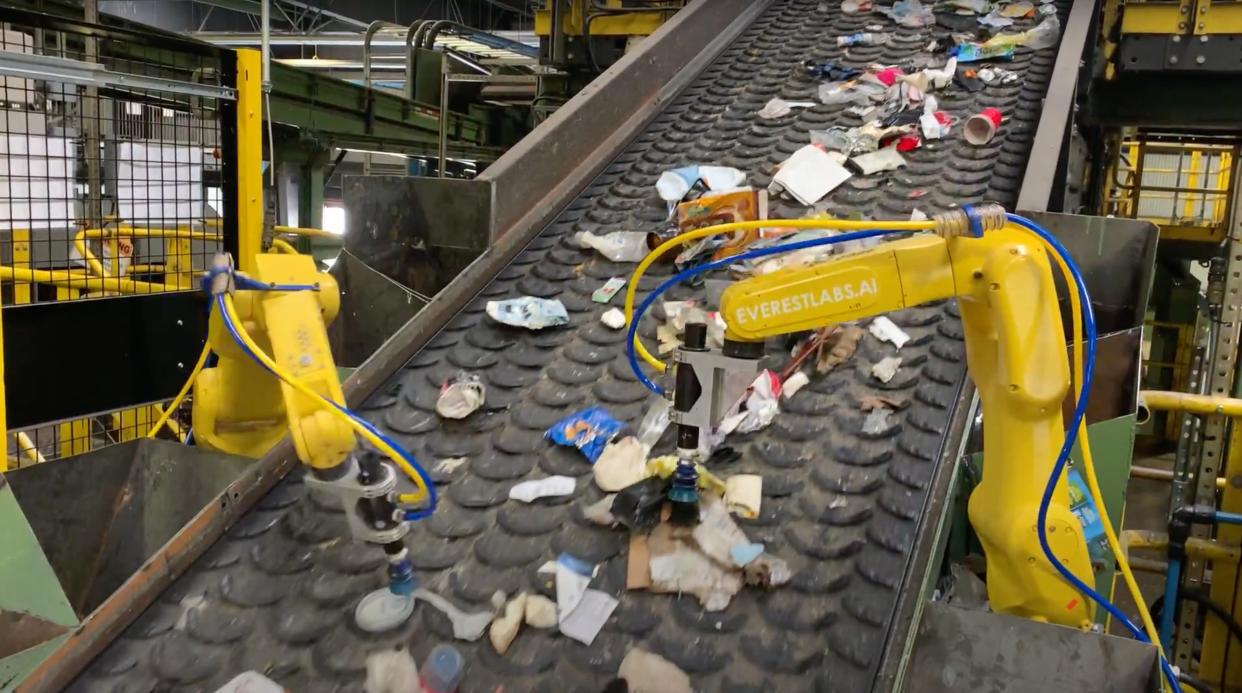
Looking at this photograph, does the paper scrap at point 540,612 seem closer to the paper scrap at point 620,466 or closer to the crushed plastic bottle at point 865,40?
the paper scrap at point 620,466

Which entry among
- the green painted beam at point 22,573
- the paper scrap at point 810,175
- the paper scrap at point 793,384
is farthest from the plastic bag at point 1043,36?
the green painted beam at point 22,573

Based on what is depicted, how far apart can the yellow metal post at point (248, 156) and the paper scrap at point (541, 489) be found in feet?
3.96

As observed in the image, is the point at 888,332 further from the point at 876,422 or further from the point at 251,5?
the point at 251,5

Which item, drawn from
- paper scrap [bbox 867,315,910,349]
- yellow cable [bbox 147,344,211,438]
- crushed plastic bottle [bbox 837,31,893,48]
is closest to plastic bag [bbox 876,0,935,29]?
crushed plastic bottle [bbox 837,31,893,48]

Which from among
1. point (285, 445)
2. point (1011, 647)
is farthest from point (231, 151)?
point (1011, 647)

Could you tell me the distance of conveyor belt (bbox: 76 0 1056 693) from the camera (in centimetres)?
157

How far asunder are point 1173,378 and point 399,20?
11053mm

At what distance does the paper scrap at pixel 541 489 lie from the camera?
1.93 m

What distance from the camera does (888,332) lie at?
2.24 meters

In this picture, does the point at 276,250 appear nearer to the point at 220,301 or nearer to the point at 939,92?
the point at 220,301

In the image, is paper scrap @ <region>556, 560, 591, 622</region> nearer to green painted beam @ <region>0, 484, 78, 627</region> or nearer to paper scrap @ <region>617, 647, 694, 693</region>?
paper scrap @ <region>617, 647, 694, 693</region>

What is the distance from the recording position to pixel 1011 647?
141 centimetres

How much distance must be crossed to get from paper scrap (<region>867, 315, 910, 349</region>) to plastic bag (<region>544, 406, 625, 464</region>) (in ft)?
2.38

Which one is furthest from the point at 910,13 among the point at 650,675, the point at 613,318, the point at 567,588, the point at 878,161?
the point at 650,675
